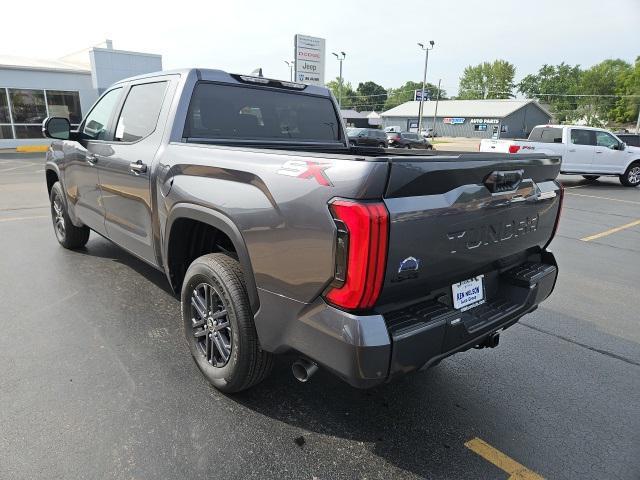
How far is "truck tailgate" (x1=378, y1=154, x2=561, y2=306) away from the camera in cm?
192

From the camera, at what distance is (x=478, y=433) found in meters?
2.55

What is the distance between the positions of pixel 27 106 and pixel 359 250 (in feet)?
81.1

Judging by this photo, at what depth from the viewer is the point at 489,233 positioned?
2355mm

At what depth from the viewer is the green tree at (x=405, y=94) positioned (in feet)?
432

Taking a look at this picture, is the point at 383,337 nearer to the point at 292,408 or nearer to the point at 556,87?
the point at 292,408

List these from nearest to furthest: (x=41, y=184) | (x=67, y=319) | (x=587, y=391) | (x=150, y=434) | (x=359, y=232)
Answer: (x=359, y=232) → (x=150, y=434) → (x=587, y=391) → (x=67, y=319) → (x=41, y=184)

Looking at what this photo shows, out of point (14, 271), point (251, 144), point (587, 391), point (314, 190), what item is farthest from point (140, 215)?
point (587, 391)

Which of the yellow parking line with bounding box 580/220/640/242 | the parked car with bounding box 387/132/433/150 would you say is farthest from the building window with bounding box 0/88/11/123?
the yellow parking line with bounding box 580/220/640/242

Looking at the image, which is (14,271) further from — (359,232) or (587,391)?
(587,391)

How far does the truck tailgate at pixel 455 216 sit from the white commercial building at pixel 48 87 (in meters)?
23.8

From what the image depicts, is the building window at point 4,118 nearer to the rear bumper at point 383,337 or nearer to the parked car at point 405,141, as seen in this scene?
the parked car at point 405,141

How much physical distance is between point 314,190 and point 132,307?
2806 mm

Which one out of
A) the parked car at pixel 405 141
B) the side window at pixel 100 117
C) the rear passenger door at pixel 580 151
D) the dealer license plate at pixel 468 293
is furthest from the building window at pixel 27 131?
the dealer license plate at pixel 468 293

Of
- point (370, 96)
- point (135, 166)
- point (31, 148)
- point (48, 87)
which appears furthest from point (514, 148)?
point (370, 96)
